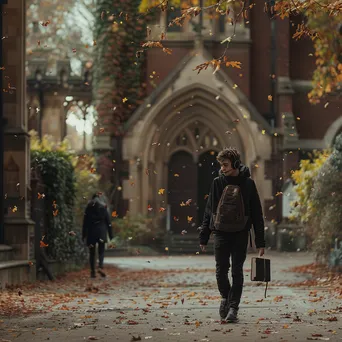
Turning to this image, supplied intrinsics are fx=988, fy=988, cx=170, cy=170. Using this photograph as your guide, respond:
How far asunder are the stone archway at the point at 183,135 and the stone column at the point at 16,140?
15.0m

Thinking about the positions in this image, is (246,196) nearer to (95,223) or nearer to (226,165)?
(226,165)

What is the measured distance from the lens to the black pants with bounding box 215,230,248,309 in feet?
31.3

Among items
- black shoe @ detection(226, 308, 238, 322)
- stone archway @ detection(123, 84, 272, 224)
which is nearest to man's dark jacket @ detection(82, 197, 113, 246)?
black shoe @ detection(226, 308, 238, 322)

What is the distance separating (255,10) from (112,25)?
16.1 feet

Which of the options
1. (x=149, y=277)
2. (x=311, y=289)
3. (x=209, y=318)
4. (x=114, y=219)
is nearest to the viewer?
(x=209, y=318)

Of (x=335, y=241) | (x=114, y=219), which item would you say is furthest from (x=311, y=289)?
(x=114, y=219)

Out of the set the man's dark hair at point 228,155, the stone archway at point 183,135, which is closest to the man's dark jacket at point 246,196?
the man's dark hair at point 228,155

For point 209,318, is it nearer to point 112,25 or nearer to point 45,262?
point 45,262

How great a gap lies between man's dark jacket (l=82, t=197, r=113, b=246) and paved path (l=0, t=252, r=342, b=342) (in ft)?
6.18

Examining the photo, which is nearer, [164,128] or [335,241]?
[335,241]

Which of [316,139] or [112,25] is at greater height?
[112,25]

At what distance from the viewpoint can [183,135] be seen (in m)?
33.2

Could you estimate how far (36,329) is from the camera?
924 cm

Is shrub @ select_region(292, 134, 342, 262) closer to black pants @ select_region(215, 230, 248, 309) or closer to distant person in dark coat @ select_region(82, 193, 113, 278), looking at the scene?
distant person in dark coat @ select_region(82, 193, 113, 278)
